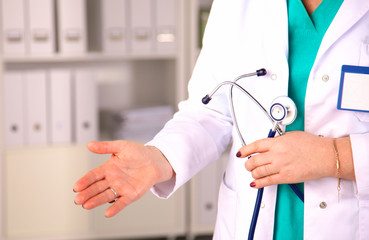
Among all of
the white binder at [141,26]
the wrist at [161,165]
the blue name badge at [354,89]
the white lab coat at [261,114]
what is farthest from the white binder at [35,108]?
the blue name badge at [354,89]

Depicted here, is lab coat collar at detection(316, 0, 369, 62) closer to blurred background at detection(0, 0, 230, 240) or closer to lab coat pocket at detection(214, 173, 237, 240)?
lab coat pocket at detection(214, 173, 237, 240)

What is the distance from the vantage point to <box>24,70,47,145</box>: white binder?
2463 mm

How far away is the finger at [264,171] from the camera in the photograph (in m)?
0.99

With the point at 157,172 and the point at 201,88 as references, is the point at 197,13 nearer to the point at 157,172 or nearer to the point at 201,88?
the point at 201,88

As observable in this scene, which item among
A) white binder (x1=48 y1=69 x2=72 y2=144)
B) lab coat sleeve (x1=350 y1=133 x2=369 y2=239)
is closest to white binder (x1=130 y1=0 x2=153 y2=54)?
white binder (x1=48 y1=69 x2=72 y2=144)

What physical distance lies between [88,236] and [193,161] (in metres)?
1.64

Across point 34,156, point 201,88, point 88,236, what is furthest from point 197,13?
point 201,88

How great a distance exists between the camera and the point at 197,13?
261 centimetres

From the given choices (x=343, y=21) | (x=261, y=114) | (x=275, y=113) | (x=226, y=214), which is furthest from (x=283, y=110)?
(x=226, y=214)

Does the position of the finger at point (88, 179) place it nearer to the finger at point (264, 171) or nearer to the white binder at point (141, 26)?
the finger at point (264, 171)

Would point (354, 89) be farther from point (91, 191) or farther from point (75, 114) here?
point (75, 114)

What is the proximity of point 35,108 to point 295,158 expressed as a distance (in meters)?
1.78

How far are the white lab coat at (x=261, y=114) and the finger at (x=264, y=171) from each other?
0.38 feet

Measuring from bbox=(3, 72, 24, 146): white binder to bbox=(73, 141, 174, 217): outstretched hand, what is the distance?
1554mm
